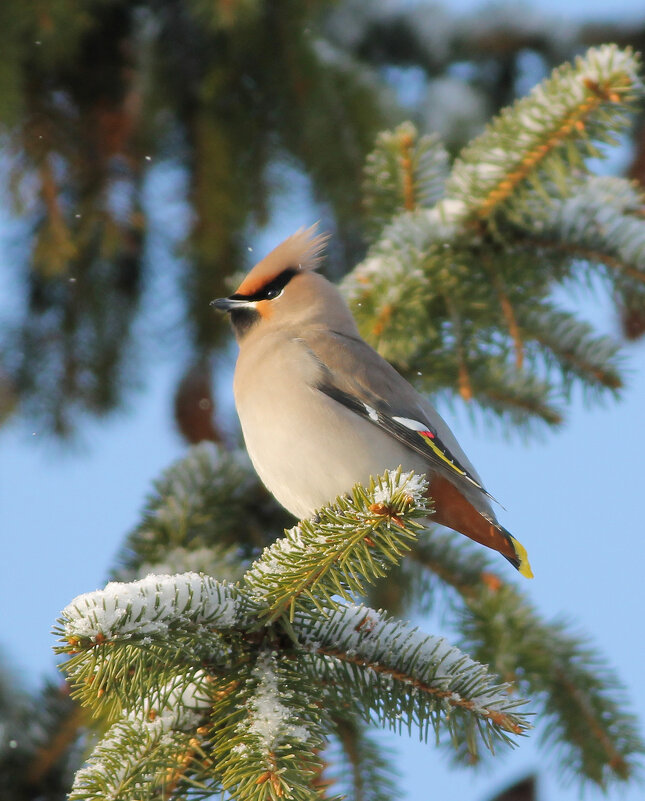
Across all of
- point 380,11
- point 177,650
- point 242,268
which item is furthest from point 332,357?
point 380,11

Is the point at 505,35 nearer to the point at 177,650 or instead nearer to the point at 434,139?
the point at 434,139

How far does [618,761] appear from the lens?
2.84 meters

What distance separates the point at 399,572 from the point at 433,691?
4.11ft

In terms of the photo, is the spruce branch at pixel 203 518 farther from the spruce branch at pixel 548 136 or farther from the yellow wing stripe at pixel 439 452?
the spruce branch at pixel 548 136

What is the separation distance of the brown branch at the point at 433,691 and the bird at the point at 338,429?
2.38ft

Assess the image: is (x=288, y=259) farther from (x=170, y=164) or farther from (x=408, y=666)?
(x=408, y=666)

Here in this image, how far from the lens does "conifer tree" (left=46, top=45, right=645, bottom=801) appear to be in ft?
6.29

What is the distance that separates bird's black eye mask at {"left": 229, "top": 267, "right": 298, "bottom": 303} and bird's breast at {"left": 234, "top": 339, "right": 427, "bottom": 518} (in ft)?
1.49

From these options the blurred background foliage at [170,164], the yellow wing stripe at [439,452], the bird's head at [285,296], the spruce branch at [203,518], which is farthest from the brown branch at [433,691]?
the blurred background foliage at [170,164]

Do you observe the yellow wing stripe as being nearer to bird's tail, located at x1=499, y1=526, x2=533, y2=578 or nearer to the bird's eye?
bird's tail, located at x1=499, y1=526, x2=533, y2=578

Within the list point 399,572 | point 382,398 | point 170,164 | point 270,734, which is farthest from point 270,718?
point 170,164

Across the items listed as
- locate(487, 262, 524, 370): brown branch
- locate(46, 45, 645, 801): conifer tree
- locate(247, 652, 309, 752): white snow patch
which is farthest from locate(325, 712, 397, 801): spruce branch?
locate(487, 262, 524, 370): brown branch

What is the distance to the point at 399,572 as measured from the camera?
3.32 m

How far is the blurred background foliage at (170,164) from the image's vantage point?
3.84m
